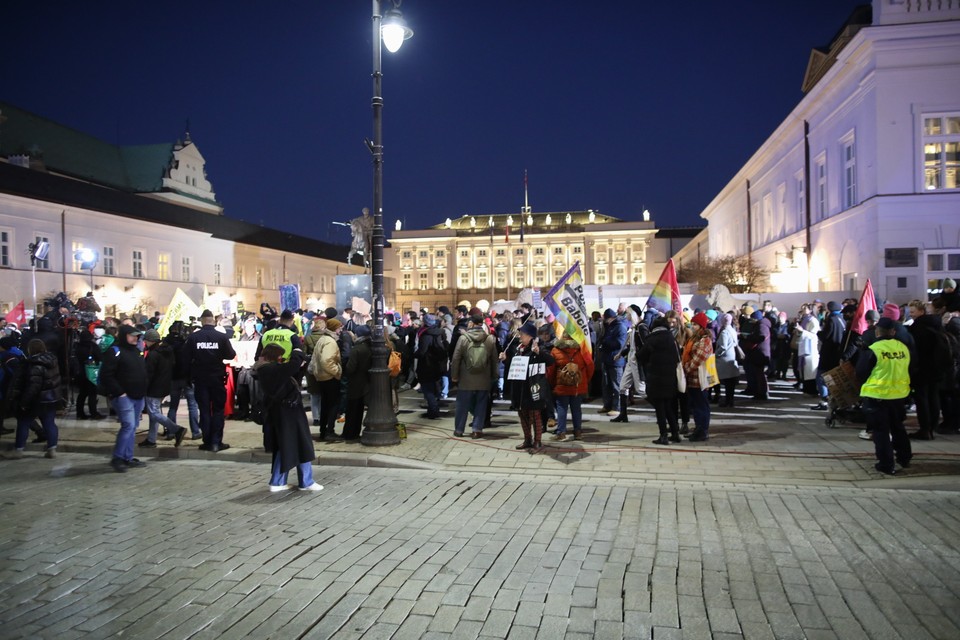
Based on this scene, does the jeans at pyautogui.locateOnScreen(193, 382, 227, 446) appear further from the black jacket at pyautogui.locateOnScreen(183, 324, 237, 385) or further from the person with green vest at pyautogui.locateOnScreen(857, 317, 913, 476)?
the person with green vest at pyautogui.locateOnScreen(857, 317, 913, 476)

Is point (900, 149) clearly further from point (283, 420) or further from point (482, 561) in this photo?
point (482, 561)

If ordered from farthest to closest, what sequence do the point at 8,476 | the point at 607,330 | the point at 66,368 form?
the point at 66,368 → the point at 607,330 → the point at 8,476

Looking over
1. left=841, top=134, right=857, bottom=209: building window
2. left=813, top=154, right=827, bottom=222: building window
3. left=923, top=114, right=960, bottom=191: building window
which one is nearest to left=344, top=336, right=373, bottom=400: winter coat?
left=923, top=114, right=960, bottom=191: building window

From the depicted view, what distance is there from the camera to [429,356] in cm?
1241

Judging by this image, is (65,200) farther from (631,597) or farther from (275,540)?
(631,597)

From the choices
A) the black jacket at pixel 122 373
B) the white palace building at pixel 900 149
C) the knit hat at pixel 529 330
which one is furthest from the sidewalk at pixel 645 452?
the white palace building at pixel 900 149

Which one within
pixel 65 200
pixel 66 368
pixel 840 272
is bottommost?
pixel 66 368

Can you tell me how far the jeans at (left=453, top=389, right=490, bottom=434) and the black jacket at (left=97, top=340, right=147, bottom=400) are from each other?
4.62 m

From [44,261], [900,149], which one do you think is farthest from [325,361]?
[44,261]

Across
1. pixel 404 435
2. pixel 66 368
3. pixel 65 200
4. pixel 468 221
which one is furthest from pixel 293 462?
pixel 468 221

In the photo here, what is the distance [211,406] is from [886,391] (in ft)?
29.6

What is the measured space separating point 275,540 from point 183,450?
5.05m

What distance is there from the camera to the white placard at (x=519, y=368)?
9.62 metres

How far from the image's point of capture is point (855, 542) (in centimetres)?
560
